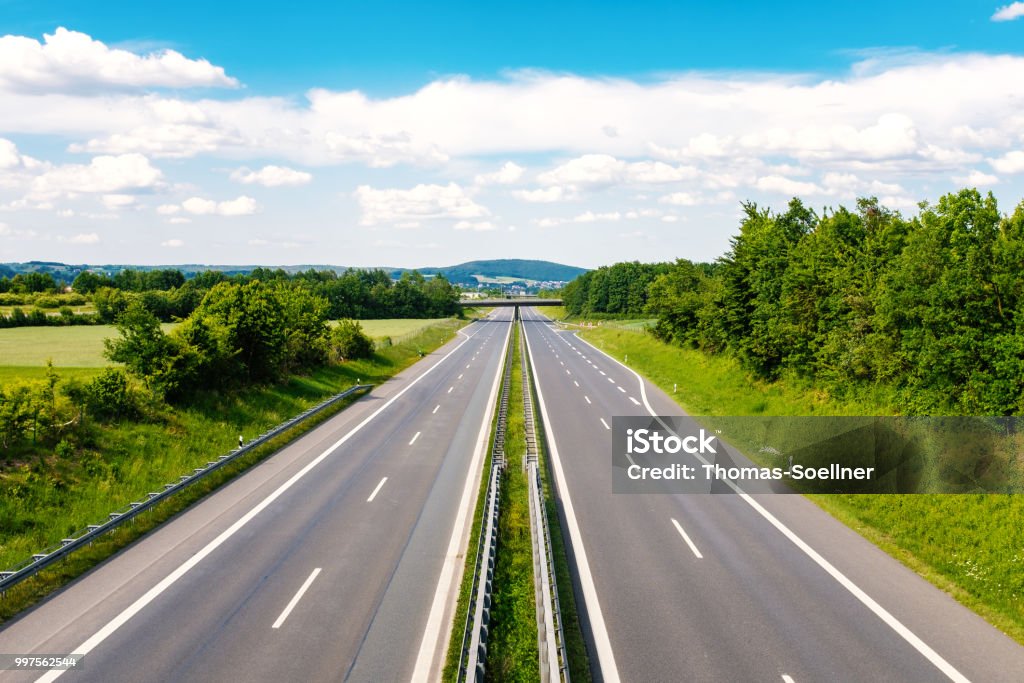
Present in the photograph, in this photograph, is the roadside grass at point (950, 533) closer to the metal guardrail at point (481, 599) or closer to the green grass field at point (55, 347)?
the metal guardrail at point (481, 599)

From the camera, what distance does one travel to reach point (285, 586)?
14.9 meters

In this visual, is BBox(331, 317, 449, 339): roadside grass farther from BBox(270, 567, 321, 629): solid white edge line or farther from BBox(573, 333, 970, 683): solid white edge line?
BBox(270, 567, 321, 629): solid white edge line

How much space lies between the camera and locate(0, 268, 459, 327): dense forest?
9931cm

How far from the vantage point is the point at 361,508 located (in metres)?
20.4

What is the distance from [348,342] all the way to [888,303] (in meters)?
41.1

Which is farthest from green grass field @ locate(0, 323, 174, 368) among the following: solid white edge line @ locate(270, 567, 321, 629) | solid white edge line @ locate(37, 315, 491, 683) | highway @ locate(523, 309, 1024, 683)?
highway @ locate(523, 309, 1024, 683)

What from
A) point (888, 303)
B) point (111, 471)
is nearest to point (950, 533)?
point (888, 303)

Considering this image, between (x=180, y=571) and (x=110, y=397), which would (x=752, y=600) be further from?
(x=110, y=397)

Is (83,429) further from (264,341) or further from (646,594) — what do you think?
(646,594)

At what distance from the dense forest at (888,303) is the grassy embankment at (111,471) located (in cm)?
2571

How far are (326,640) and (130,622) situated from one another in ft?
13.8

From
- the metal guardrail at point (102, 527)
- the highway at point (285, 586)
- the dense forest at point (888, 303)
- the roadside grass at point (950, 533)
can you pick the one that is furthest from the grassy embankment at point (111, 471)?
the dense forest at point (888, 303)

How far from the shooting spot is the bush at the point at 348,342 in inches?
2112

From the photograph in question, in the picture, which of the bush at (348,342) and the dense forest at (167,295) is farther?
the dense forest at (167,295)
